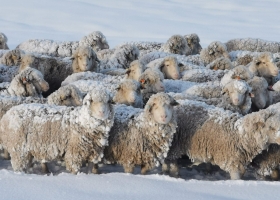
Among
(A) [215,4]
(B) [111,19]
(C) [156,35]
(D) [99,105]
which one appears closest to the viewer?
(D) [99,105]

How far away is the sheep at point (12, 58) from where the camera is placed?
11.1 m

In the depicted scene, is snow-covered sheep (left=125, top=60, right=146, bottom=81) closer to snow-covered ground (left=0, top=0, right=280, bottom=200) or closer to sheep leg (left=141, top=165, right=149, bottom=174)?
snow-covered ground (left=0, top=0, right=280, bottom=200)

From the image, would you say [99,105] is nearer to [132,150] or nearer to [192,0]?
[132,150]

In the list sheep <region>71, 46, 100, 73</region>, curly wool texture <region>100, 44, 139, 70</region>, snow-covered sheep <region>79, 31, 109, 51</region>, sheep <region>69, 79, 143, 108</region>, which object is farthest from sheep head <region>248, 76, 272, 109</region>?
snow-covered sheep <region>79, 31, 109, 51</region>

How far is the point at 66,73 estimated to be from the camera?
1099 cm

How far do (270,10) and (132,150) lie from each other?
32.4 metres

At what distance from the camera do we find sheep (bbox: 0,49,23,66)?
36.5 feet

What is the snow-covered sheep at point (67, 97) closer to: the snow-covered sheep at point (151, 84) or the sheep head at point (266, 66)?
the snow-covered sheep at point (151, 84)

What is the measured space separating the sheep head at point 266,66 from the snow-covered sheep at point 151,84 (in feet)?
6.78

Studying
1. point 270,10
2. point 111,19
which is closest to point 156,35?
point 111,19

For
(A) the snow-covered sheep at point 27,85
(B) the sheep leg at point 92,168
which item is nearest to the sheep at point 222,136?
(B) the sheep leg at point 92,168

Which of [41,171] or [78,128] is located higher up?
[78,128]

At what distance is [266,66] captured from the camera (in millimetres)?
10320

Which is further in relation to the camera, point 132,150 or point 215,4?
point 215,4
